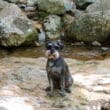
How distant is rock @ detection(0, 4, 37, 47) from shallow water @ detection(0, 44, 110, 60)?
0.93 ft

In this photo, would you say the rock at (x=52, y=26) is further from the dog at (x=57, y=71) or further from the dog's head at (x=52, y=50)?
the dog's head at (x=52, y=50)

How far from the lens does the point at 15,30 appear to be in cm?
1426

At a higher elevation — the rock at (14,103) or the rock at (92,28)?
the rock at (14,103)

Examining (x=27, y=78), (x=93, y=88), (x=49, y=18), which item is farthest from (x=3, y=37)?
(x=93, y=88)

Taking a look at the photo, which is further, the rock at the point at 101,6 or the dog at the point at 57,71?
the rock at the point at 101,6

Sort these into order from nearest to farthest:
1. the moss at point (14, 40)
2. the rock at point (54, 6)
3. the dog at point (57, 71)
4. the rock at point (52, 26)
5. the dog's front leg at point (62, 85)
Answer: the dog at point (57, 71) → the dog's front leg at point (62, 85) → the moss at point (14, 40) → the rock at point (52, 26) → the rock at point (54, 6)

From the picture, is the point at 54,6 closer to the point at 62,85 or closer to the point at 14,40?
the point at 14,40

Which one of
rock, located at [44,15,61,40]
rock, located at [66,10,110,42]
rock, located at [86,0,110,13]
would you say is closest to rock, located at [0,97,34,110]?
rock, located at [66,10,110,42]

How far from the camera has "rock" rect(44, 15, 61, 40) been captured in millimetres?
16000

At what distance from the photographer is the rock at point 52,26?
16.0 meters

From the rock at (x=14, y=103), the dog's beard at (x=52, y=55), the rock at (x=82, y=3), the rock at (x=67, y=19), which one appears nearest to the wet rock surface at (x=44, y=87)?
the rock at (x=14, y=103)

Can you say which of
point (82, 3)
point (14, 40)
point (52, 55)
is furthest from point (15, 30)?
point (52, 55)

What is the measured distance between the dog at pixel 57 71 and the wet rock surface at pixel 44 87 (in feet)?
0.52

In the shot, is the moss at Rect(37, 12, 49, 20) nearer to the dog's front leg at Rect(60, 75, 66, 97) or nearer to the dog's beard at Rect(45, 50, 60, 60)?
the dog's front leg at Rect(60, 75, 66, 97)
